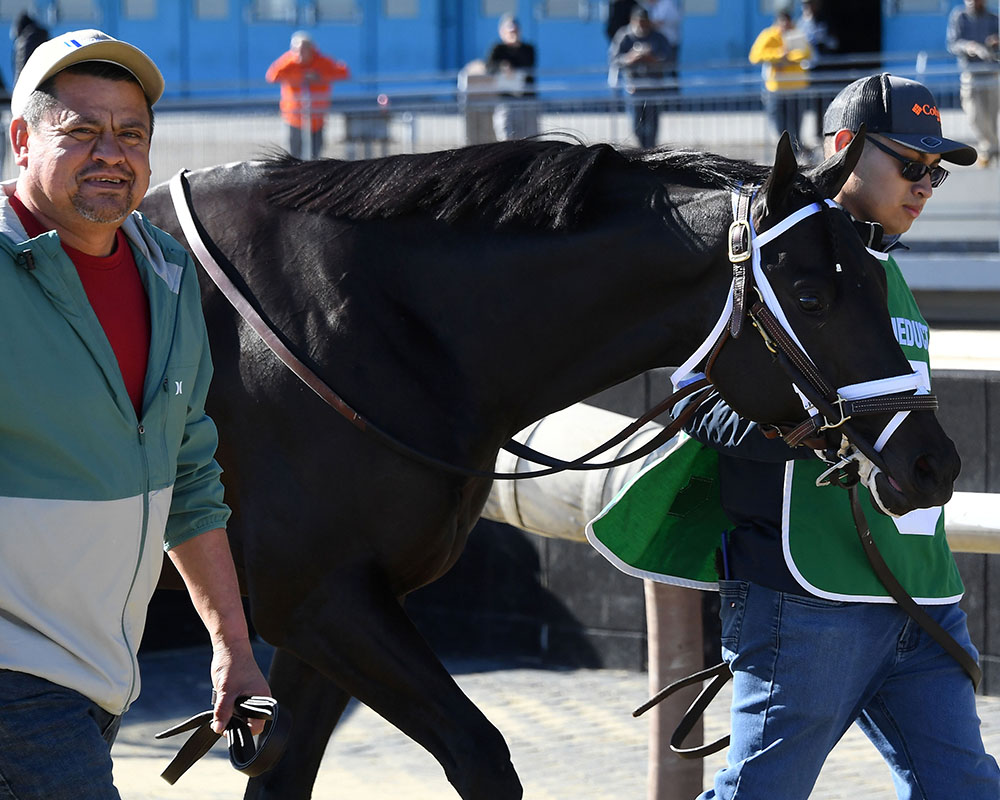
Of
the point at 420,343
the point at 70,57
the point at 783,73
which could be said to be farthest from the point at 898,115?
the point at 783,73

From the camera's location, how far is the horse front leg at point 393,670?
3162mm

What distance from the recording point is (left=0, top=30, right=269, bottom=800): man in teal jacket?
7.49 feet

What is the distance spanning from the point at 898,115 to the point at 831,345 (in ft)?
1.80

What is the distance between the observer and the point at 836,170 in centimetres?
314

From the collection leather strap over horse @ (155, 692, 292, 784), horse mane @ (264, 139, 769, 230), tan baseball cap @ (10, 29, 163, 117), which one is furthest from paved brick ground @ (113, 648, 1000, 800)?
tan baseball cap @ (10, 29, 163, 117)

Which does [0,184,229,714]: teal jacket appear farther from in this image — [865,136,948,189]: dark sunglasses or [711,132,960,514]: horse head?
[865,136,948,189]: dark sunglasses

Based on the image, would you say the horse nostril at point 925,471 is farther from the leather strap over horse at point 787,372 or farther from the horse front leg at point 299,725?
the horse front leg at point 299,725

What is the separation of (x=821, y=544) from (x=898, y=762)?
492 mm

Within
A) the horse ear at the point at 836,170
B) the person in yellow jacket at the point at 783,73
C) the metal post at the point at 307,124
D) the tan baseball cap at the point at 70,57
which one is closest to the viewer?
the tan baseball cap at the point at 70,57

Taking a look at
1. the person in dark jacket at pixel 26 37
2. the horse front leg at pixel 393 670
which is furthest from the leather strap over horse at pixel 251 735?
the person in dark jacket at pixel 26 37

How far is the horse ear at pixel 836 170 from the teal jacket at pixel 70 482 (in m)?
1.46

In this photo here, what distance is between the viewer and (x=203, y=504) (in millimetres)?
2680

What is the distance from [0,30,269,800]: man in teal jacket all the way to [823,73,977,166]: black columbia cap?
1.53 m

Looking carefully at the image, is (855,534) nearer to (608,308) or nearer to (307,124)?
(608,308)
